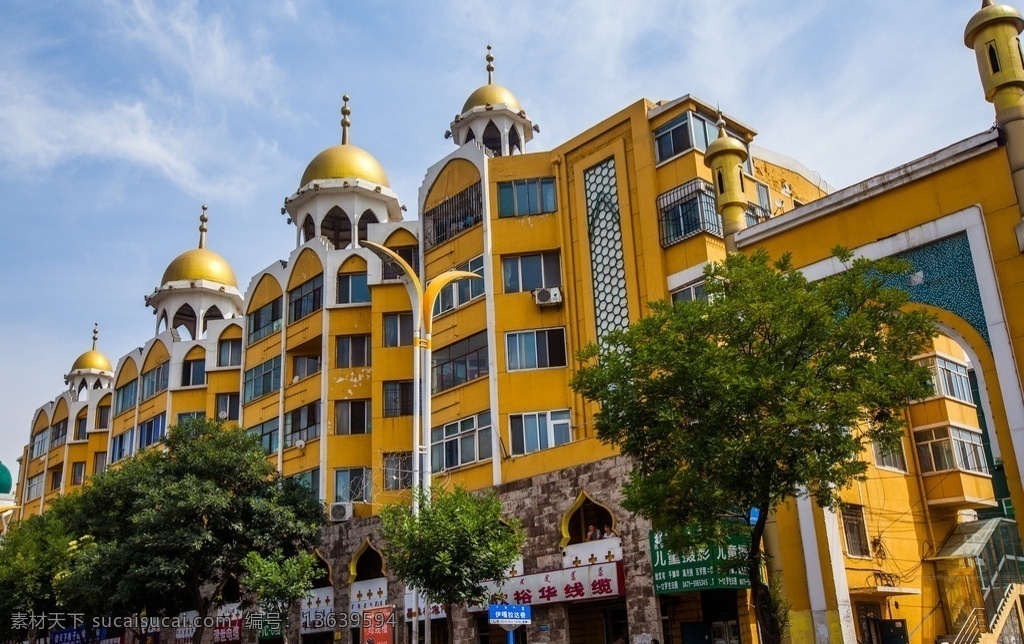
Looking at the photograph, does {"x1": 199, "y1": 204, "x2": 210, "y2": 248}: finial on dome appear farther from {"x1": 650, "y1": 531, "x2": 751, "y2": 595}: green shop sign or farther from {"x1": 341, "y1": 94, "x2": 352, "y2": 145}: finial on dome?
{"x1": 650, "y1": 531, "x2": 751, "y2": 595}: green shop sign

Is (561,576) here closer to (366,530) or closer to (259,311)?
(366,530)

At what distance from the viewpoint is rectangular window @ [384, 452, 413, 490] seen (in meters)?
28.9

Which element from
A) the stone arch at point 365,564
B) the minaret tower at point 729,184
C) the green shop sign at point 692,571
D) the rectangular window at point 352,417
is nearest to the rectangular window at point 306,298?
the rectangular window at point 352,417

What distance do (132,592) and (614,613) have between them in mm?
12877

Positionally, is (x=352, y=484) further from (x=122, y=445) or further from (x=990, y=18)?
(x=990, y=18)

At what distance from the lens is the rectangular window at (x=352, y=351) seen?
3153cm

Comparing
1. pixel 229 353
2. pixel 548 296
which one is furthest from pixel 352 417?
pixel 229 353

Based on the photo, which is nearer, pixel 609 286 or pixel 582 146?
pixel 609 286

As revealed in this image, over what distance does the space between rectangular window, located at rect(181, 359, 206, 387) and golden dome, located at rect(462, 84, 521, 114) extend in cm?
1558

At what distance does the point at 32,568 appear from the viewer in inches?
1268

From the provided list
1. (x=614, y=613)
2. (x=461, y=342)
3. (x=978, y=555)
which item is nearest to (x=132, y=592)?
(x=461, y=342)

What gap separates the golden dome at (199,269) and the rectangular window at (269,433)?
39.5 feet

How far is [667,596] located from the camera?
21047mm

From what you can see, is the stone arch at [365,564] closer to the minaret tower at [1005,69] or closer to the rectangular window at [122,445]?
the rectangular window at [122,445]
